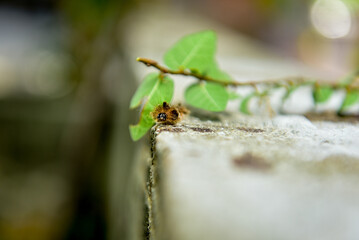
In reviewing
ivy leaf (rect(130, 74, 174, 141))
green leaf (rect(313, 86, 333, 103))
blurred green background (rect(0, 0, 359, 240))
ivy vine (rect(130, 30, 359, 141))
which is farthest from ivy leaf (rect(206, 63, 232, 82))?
blurred green background (rect(0, 0, 359, 240))

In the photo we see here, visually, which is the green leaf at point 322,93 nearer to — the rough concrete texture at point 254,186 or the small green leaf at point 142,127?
the rough concrete texture at point 254,186

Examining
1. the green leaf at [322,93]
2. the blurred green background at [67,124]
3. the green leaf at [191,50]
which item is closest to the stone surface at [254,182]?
the green leaf at [191,50]

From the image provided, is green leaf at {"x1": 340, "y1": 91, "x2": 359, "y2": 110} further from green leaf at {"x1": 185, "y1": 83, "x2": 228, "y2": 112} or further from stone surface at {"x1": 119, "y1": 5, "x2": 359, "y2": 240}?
green leaf at {"x1": 185, "y1": 83, "x2": 228, "y2": 112}

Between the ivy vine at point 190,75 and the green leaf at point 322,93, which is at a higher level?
the green leaf at point 322,93

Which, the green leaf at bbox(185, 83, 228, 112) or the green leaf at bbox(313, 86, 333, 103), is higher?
the green leaf at bbox(313, 86, 333, 103)

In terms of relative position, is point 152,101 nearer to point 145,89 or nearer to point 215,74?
point 145,89

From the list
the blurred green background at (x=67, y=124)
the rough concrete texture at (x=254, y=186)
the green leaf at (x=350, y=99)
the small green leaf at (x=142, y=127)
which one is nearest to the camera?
the rough concrete texture at (x=254, y=186)
